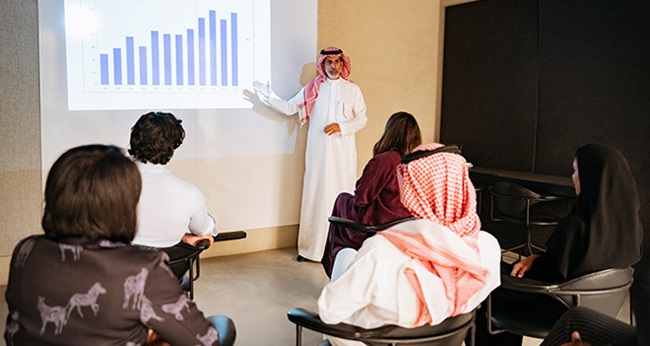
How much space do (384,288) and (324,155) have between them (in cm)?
304

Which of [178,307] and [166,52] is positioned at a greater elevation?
[166,52]

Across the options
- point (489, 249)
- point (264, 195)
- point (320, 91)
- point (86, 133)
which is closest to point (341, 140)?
point (320, 91)

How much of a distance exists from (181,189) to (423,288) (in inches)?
49.5

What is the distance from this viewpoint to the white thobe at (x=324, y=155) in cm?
491

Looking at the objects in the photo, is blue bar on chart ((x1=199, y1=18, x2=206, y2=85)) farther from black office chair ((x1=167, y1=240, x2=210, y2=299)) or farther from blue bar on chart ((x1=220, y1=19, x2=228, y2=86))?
black office chair ((x1=167, y1=240, x2=210, y2=299))

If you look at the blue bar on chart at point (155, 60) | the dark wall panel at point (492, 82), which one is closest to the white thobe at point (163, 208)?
the blue bar on chart at point (155, 60)

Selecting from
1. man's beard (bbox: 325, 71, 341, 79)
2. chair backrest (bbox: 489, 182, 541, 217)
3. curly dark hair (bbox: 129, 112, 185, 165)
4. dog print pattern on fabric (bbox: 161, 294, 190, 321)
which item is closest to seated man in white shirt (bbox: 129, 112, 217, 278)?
curly dark hair (bbox: 129, 112, 185, 165)

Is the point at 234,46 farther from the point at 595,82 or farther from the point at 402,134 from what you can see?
the point at 595,82

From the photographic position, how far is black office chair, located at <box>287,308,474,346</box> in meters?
1.91

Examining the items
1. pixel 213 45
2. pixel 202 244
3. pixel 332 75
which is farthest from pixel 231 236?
pixel 332 75

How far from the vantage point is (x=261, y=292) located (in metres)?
4.16

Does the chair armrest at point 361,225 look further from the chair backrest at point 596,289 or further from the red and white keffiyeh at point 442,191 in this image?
the red and white keffiyeh at point 442,191

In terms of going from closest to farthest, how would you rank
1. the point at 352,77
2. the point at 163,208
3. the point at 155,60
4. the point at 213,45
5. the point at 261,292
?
the point at 163,208, the point at 261,292, the point at 155,60, the point at 213,45, the point at 352,77

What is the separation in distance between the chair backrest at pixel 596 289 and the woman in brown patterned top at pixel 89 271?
5.02ft
